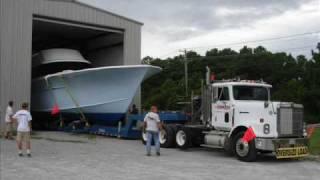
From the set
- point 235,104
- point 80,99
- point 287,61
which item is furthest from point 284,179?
point 287,61

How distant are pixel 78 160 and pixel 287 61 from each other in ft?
230

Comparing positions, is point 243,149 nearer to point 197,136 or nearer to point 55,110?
point 197,136

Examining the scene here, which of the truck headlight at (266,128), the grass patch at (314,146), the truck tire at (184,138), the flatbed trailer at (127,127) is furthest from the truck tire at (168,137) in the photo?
the grass patch at (314,146)

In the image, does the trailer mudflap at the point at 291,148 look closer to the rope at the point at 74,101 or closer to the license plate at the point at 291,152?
the license plate at the point at 291,152

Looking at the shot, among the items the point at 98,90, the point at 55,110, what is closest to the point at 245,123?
→ the point at 98,90

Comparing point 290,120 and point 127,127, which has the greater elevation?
point 290,120

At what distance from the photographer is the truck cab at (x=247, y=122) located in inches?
589

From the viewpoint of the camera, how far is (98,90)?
79.2ft

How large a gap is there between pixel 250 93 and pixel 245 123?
148 cm

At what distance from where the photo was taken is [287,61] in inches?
3147

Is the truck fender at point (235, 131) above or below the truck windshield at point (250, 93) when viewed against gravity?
below

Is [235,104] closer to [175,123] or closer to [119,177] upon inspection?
[175,123]

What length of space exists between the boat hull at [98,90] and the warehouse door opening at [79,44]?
2305 mm

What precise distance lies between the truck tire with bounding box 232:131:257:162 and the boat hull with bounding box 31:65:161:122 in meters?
8.41
